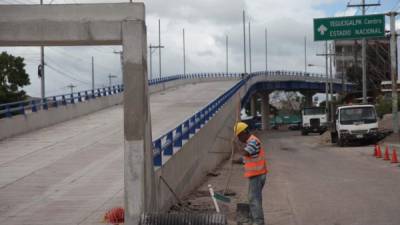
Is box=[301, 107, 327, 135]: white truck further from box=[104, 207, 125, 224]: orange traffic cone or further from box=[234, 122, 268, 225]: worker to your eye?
box=[234, 122, 268, 225]: worker

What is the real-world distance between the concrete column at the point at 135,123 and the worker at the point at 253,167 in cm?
168

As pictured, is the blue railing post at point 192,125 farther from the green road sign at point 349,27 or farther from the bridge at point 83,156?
the green road sign at point 349,27

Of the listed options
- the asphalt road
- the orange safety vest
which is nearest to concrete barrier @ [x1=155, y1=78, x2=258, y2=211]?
the asphalt road

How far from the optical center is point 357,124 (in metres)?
32.8

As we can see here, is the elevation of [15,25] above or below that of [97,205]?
above

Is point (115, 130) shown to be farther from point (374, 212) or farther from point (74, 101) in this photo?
point (374, 212)

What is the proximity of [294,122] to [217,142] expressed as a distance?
242ft

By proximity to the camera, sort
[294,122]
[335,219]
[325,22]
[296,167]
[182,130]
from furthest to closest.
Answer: [294,122]
[325,22]
[296,167]
[182,130]
[335,219]

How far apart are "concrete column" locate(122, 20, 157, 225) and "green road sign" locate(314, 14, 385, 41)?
25.6 metres

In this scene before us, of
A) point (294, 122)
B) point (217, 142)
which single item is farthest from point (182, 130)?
point (294, 122)

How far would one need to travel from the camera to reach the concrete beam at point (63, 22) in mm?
10883

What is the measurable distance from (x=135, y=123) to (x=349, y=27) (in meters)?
26.4

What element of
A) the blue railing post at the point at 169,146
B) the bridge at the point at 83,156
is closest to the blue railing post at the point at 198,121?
the bridge at the point at 83,156

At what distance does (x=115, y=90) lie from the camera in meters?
43.2
